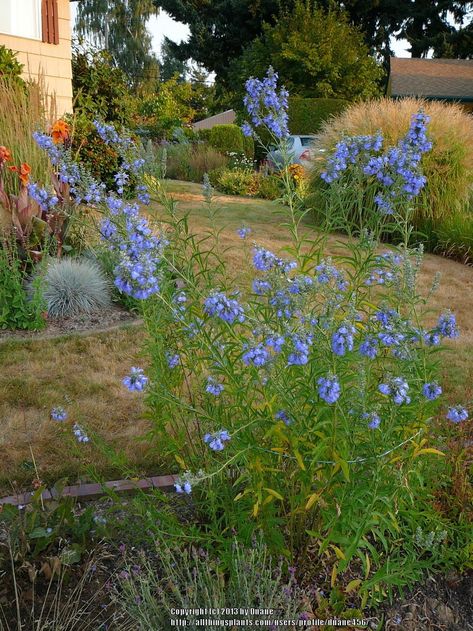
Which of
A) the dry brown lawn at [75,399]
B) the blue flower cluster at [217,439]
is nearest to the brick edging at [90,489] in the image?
the dry brown lawn at [75,399]

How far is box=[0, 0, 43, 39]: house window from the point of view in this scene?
8.39m

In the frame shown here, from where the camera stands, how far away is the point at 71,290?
17.2 ft

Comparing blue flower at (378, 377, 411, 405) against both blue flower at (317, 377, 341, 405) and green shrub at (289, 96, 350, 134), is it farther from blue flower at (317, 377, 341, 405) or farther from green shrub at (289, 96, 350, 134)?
green shrub at (289, 96, 350, 134)

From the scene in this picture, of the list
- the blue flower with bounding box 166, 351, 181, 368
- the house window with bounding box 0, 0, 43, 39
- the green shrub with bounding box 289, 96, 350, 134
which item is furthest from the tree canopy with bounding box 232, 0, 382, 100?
the blue flower with bounding box 166, 351, 181, 368

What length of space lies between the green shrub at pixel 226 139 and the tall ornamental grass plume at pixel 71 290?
13.1 metres

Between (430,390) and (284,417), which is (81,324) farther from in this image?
(430,390)

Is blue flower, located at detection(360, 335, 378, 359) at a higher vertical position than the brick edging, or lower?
higher

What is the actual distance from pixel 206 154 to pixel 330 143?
7.54 meters

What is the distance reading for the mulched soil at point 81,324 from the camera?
4.86m

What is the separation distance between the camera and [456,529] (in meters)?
2.32

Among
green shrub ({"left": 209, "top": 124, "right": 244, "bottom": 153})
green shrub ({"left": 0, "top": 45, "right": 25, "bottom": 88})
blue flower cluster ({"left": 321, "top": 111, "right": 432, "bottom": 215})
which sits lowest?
blue flower cluster ({"left": 321, "top": 111, "right": 432, "bottom": 215})

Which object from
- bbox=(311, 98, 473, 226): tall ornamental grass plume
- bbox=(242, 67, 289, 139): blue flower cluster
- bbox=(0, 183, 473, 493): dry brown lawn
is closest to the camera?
bbox=(242, 67, 289, 139): blue flower cluster

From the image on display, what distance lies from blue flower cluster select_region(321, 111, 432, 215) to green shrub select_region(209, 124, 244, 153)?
15742 mm

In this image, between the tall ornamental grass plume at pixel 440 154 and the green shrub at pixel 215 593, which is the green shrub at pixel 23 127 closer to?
the tall ornamental grass plume at pixel 440 154
